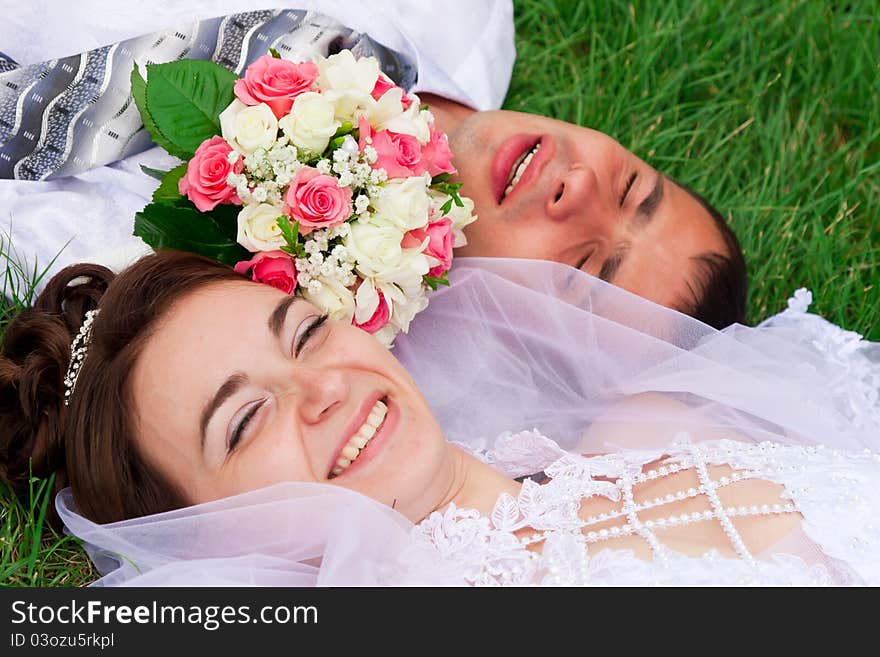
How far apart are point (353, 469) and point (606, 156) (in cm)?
165

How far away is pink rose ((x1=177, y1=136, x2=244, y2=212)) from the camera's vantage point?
277 cm

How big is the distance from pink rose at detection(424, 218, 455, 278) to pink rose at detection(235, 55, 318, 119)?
0.56 meters

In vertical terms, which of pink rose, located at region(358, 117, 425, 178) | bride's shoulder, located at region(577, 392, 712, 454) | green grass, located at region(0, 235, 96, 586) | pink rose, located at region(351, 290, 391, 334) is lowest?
green grass, located at region(0, 235, 96, 586)

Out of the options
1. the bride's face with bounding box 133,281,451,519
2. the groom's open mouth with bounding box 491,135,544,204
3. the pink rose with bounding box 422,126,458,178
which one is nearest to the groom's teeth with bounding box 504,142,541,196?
the groom's open mouth with bounding box 491,135,544,204

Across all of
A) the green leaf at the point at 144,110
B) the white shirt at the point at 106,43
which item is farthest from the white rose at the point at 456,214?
the white shirt at the point at 106,43

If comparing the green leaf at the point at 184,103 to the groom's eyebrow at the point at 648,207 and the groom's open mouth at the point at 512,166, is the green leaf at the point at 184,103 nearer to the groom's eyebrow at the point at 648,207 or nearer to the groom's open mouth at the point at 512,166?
the groom's open mouth at the point at 512,166

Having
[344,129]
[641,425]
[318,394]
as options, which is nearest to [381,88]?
[344,129]

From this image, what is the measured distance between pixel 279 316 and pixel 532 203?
3.77ft

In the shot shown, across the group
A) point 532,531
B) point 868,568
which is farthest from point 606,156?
point 868,568

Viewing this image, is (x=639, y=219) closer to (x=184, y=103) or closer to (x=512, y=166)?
(x=512, y=166)

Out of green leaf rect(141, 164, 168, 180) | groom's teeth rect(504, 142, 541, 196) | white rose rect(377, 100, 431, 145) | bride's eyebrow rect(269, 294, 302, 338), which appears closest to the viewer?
bride's eyebrow rect(269, 294, 302, 338)

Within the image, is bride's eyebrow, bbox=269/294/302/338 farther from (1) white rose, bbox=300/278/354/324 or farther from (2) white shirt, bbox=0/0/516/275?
(2) white shirt, bbox=0/0/516/275

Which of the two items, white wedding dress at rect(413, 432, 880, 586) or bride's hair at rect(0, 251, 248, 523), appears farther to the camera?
bride's hair at rect(0, 251, 248, 523)
